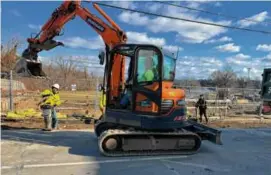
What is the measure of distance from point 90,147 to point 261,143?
5.73 m

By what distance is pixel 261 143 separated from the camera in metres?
10.4

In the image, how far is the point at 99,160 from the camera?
7262mm

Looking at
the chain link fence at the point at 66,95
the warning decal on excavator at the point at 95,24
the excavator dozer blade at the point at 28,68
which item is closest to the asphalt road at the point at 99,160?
the excavator dozer blade at the point at 28,68

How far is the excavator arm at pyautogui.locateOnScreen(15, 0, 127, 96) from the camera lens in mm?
9984

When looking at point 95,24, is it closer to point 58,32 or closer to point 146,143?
point 58,32

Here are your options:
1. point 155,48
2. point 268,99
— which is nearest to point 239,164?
point 268,99

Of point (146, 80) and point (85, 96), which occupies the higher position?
point (146, 80)

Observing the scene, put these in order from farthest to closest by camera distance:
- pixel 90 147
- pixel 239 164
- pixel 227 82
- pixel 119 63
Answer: pixel 227 82 < pixel 119 63 < pixel 90 147 < pixel 239 164

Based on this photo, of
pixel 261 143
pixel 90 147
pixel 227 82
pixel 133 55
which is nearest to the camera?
pixel 133 55

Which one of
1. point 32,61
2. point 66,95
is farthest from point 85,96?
point 32,61

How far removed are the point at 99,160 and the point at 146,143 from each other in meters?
1.28

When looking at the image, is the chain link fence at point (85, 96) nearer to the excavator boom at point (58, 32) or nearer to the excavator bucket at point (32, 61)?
the excavator bucket at point (32, 61)

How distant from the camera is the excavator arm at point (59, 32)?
32.8ft

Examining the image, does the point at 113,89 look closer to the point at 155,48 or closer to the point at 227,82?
the point at 155,48
